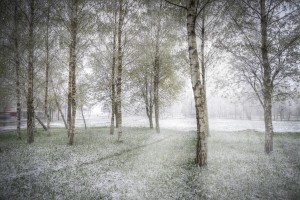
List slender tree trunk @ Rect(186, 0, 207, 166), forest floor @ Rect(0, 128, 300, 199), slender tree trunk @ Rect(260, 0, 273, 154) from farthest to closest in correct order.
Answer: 1. slender tree trunk @ Rect(260, 0, 273, 154)
2. slender tree trunk @ Rect(186, 0, 207, 166)
3. forest floor @ Rect(0, 128, 300, 199)

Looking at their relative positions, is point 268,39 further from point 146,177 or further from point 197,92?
point 146,177

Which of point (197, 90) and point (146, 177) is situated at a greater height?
point (197, 90)

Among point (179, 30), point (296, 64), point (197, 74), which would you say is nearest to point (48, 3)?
point (179, 30)

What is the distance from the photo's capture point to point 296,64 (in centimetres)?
1188

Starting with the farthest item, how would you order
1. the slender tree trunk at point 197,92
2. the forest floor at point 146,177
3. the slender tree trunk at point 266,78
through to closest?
the slender tree trunk at point 266,78 → the slender tree trunk at point 197,92 → the forest floor at point 146,177

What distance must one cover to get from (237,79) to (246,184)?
10.7 m

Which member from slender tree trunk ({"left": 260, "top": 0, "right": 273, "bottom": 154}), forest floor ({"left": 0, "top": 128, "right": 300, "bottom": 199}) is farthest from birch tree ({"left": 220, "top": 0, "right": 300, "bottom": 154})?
forest floor ({"left": 0, "top": 128, "right": 300, "bottom": 199})

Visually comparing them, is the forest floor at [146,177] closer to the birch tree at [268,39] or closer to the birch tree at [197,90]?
the birch tree at [197,90]

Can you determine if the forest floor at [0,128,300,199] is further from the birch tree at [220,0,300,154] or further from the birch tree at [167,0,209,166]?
the birch tree at [220,0,300,154]

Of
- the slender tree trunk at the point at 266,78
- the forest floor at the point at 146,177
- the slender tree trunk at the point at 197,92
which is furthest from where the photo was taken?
the slender tree trunk at the point at 266,78

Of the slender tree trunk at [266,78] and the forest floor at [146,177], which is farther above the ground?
the slender tree trunk at [266,78]

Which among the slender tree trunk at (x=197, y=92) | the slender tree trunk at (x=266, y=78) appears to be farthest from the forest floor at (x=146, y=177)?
the slender tree trunk at (x=266, y=78)

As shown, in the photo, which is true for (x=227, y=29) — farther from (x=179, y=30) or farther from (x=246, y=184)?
(x=246, y=184)

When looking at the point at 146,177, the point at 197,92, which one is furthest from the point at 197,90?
Answer: the point at 146,177
